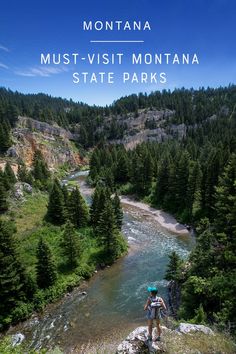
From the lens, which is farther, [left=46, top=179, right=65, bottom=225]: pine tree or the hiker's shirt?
[left=46, top=179, right=65, bottom=225]: pine tree

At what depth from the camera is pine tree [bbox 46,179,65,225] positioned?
53844 mm

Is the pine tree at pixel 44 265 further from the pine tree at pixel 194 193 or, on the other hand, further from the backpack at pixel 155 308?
the pine tree at pixel 194 193

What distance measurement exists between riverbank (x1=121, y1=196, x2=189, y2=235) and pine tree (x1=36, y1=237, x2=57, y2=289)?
102ft

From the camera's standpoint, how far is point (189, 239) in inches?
2132

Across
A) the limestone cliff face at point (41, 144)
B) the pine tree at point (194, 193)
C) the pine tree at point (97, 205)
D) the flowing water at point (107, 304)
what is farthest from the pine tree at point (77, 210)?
the limestone cliff face at point (41, 144)

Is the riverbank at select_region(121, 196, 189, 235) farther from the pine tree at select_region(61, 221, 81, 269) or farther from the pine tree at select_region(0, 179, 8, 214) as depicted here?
the pine tree at select_region(0, 179, 8, 214)

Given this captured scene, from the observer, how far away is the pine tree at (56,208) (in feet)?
177

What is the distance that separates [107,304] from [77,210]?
22113 mm

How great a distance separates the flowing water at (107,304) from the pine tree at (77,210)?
10.4 meters

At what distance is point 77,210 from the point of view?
5331cm

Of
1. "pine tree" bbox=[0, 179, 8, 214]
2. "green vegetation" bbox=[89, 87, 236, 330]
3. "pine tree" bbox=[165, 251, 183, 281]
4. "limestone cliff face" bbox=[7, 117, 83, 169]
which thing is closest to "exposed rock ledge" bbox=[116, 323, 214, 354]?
"green vegetation" bbox=[89, 87, 236, 330]

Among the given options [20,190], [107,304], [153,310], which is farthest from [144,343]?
[20,190]

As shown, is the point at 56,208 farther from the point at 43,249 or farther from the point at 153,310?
the point at 153,310

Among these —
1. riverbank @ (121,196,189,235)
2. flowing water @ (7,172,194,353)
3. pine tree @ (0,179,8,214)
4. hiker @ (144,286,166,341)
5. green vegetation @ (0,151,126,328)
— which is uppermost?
hiker @ (144,286,166,341)
